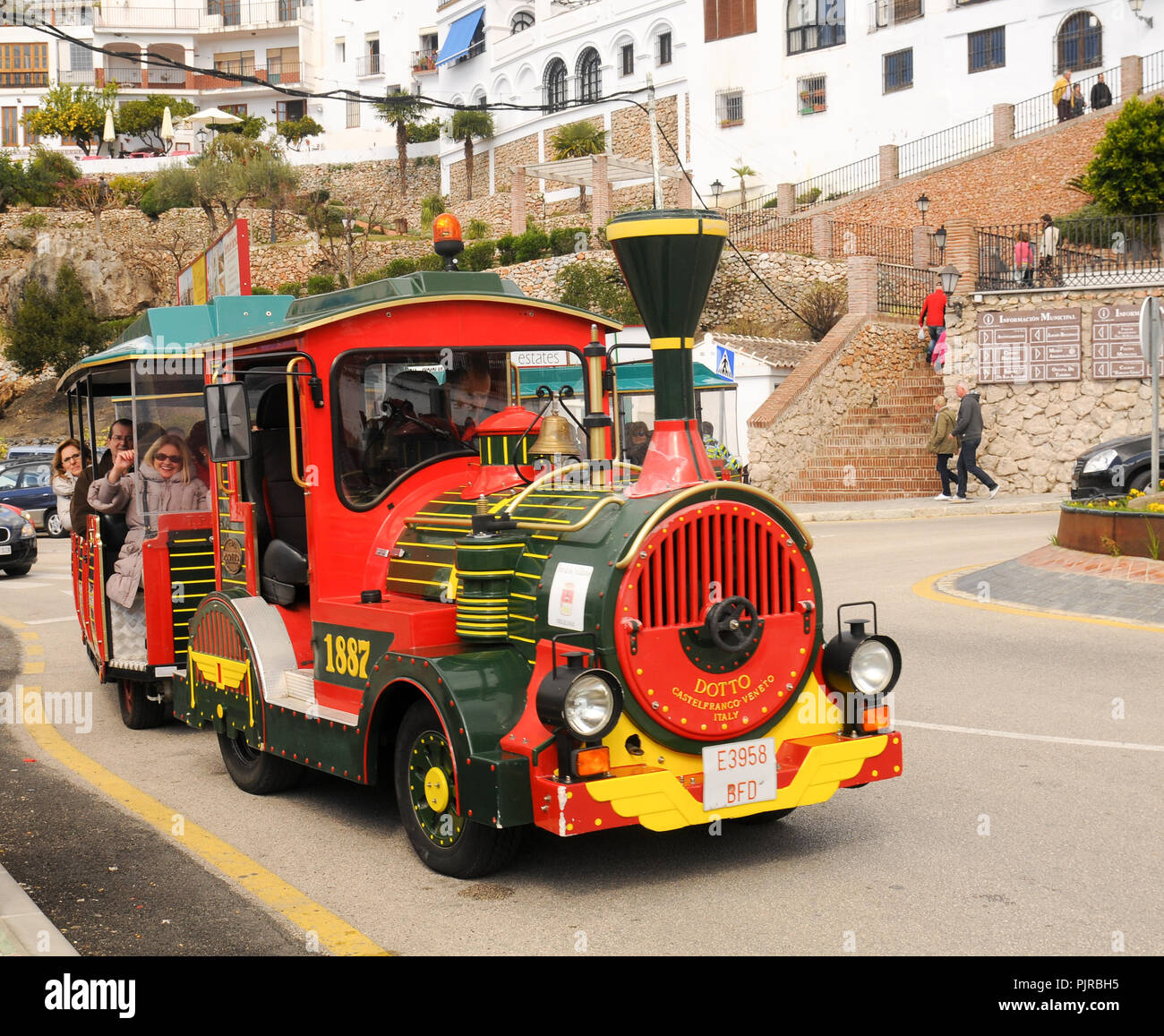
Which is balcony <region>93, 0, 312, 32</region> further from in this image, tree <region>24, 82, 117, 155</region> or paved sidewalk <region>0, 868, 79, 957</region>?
paved sidewalk <region>0, 868, 79, 957</region>

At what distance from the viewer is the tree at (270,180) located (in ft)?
206

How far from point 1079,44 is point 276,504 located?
3909cm

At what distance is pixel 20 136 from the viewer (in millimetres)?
79750

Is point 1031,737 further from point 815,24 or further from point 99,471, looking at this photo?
point 815,24

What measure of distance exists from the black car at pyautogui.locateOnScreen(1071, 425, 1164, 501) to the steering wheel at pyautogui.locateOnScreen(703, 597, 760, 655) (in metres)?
14.3

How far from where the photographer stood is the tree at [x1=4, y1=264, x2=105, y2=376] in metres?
52.3

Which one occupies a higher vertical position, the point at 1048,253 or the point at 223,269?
the point at 1048,253

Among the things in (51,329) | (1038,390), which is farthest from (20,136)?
(1038,390)

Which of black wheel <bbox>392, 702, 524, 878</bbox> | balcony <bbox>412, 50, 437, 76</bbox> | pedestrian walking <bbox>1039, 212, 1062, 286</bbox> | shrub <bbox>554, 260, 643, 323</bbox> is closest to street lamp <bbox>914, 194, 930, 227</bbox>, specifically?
shrub <bbox>554, 260, 643, 323</bbox>

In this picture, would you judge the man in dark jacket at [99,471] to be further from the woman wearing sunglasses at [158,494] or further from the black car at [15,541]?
the black car at [15,541]

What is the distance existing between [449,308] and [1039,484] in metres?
20.6

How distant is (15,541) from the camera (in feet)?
65.8

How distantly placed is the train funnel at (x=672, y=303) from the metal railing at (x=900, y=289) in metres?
24.3

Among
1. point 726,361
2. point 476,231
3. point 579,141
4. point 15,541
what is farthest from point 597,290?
point 15,541
